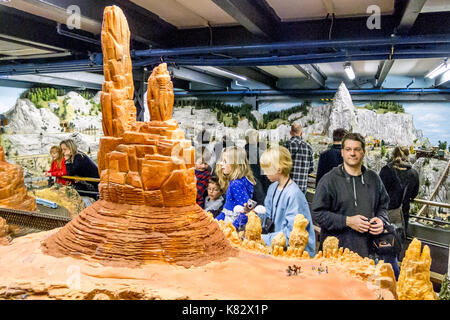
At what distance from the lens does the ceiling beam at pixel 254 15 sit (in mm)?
2936

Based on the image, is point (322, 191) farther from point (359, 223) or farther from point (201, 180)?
point (201, 180)

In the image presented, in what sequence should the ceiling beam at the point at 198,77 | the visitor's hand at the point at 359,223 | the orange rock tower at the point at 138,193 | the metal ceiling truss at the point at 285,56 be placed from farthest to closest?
the ceiling beam at the point at 198,77 → the metal ceiling truss at the point at 285,56 → the visitor's hand at the point at 359,223 → the orange rock tower at the point at 138,193

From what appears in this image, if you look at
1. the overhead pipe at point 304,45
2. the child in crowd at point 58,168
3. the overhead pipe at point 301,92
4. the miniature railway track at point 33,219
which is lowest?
the miniature railway track at point 33,219

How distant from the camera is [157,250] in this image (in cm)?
198

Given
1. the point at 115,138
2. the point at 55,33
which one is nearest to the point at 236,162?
the point at 115,138

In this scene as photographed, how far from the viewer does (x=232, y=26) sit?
12.2ft

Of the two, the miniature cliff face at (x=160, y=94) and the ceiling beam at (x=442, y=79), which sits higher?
the ceiling beam at (x=442, y=79)

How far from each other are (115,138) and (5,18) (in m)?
1.99

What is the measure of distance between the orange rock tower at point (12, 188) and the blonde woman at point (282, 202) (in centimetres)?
307

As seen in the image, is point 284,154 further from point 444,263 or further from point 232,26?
point 232,26

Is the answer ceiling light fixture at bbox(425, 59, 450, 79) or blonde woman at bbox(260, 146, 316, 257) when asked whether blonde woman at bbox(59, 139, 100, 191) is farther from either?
ceiling light fixture at bbox(425, 59, 450, 79)

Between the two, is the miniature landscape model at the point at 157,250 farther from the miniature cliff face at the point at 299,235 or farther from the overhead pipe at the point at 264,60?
the overhead pipe at the point at 264,60

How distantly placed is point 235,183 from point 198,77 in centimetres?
202

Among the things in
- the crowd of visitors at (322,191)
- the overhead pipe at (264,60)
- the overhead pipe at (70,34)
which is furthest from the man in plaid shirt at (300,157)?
the overhead pipe at (70,34)
